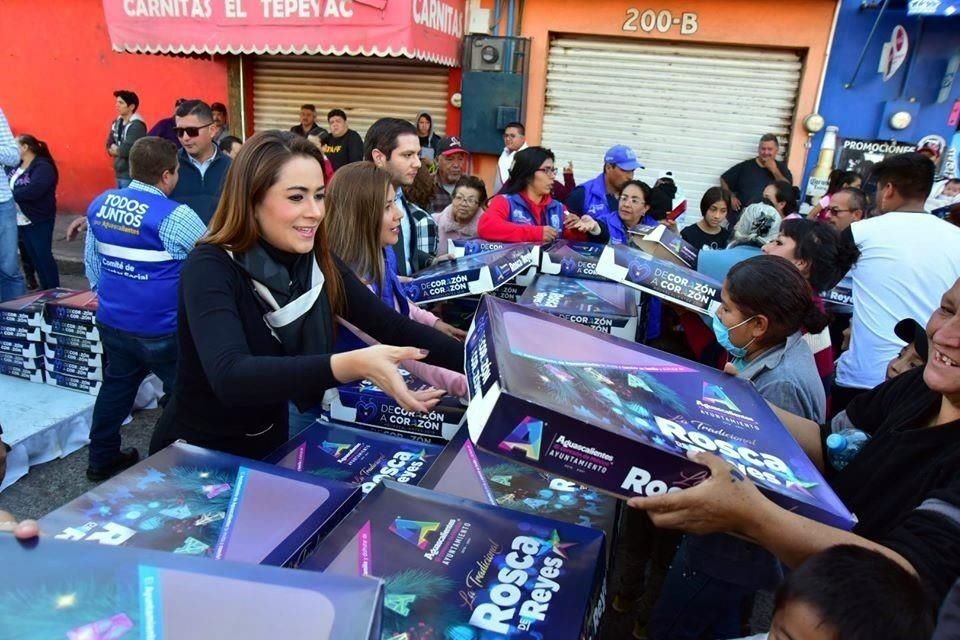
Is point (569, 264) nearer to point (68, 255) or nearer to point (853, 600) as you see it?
point (853, 600)

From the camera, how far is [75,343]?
4008 mm

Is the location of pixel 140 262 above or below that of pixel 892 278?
below

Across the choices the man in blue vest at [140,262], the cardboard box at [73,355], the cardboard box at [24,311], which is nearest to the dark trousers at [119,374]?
the man in blue vest at [140,262]

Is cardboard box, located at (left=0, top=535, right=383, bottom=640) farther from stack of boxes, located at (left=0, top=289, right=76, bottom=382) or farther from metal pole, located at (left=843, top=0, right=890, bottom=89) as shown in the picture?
metal pole, located at (left=843, top=0, right=890, bottom=89)

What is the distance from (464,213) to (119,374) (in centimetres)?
248

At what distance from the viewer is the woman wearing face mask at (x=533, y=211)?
388 cm

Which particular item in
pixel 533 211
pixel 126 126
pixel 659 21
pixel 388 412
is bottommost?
pixel 388 412

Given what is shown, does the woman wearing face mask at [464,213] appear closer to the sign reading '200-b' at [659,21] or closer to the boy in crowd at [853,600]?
the boy in crowd at [853,600]

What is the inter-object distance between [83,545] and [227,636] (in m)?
0.29

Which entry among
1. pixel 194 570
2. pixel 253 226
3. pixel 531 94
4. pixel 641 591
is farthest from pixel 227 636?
pixel 531 94

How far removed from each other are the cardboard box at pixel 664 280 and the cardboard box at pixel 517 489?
1.40 m

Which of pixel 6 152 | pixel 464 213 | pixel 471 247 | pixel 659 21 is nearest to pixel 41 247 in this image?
pixel 6 152

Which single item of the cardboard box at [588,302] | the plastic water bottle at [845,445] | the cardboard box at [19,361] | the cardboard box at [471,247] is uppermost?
the cardboard box at [471,247]

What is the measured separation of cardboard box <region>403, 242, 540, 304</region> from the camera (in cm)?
298
